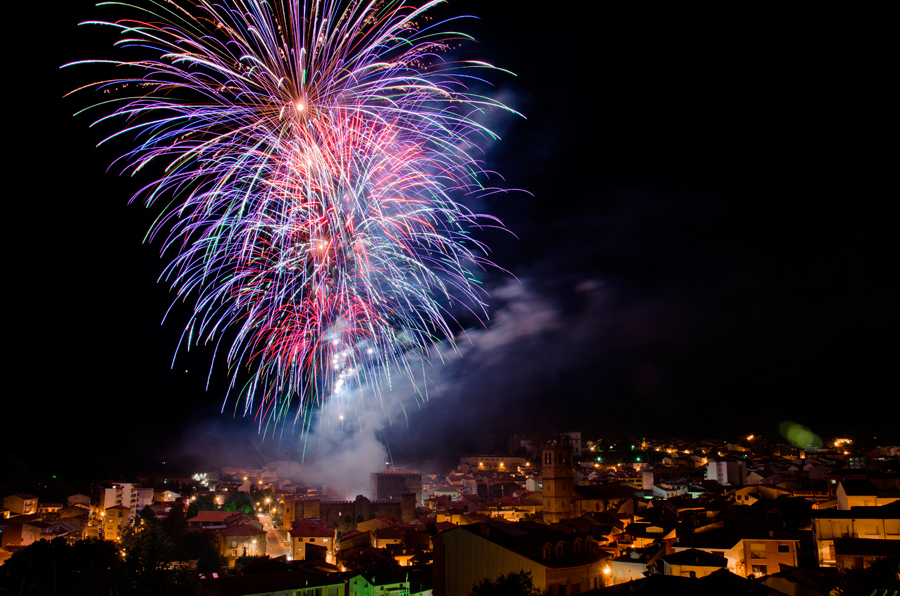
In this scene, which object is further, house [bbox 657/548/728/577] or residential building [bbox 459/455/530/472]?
residential building [bbox 459/455/530/472]

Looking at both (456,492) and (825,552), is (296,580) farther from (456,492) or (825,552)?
(456,492)

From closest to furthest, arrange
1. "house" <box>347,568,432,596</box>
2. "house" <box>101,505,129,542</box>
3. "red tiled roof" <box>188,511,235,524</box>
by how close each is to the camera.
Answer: "house" <box>347,568,432,596</box>
"red tiled roof" <box>188,511,235,524</box>
"house" <box>101,505,129,542</box>

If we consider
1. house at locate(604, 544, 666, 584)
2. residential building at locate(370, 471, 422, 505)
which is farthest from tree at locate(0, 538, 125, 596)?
residential building at locate(370, 471, 422, 505)

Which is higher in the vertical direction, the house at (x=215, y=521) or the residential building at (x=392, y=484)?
the residential building at (x=392, y=484)

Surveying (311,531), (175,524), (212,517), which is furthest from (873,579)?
(212,517)

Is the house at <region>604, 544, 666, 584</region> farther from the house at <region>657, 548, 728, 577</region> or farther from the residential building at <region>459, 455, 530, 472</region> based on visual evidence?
the residential building at <region>459, 455, 530, 472</region>

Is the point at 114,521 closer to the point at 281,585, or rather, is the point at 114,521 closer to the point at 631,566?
the point at 281,585

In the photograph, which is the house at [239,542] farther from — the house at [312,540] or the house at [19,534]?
the house at [19,534]

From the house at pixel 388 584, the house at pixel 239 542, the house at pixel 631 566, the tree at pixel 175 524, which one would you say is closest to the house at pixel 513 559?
the house at pixel 631 566

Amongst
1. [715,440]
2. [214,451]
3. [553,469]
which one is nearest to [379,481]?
[553,469]
